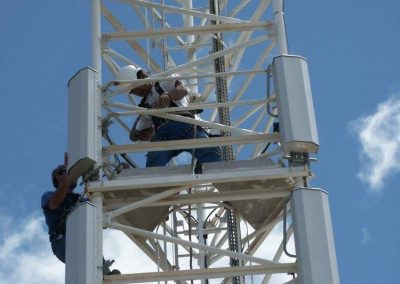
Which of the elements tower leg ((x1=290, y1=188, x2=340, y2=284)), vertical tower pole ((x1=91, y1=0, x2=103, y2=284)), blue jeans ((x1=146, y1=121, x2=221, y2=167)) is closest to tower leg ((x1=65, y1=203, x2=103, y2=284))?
vertical tower pole ((x1=91, y1=0, x2=103, y2=284))

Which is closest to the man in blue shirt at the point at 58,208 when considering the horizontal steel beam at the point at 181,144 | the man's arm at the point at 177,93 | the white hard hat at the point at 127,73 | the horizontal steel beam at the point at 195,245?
the horizontal steel beam at the point at 181,144

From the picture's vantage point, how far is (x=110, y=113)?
1691 centimetres

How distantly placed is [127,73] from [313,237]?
4773 mm

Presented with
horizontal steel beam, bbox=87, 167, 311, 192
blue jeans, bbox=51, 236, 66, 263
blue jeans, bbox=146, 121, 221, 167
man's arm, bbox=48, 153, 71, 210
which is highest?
blue jeans, bbox=146, 121, 221, 167

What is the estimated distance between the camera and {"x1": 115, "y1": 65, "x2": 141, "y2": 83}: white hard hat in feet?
58.5

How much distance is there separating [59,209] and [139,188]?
185cm

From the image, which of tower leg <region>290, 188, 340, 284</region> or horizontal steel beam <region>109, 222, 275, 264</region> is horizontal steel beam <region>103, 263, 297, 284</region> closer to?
horizontal steel beam <region>109, 222, 275, 264</region>

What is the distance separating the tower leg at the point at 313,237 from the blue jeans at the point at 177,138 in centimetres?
287

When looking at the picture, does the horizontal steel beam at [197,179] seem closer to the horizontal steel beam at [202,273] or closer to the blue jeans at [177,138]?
the horizontal steel beam at [202,273]

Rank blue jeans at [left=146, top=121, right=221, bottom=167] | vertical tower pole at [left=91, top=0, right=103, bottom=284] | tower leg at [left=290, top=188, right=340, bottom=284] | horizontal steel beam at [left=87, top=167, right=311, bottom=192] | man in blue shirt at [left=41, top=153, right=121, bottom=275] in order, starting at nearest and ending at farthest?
tower leg at [left=290, top=188, right=340, bottom=284] < vertical tower pole at [left=91, top=0, right=103, bottom=284] < horizontal steel beam at [left=87, top=167, right=311, bottom=192] < man in blue shirt at [left=41, top=153, right=121, bottom=275] < blue jeans at [left=146, top=121, right=221, bottom=167]

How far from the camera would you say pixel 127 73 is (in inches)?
705

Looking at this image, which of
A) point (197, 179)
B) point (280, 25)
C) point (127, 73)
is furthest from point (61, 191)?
point (280, 25)

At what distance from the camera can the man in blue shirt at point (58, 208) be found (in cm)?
1702

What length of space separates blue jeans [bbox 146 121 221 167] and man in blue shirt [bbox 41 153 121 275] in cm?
156
